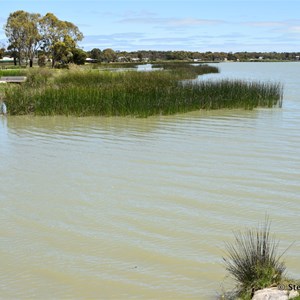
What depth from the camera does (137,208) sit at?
19.8 feet

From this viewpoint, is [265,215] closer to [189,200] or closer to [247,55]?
[189,200]

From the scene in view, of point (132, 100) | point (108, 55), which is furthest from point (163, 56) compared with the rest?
point (132, 100)

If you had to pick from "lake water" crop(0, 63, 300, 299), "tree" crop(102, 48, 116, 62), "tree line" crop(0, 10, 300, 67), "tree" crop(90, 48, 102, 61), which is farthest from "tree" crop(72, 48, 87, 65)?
"lake water" crop(0, 63, 300, 299)

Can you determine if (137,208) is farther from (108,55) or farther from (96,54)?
(108,55)

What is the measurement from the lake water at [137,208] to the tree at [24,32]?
42293mm

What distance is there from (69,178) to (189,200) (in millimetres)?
2239

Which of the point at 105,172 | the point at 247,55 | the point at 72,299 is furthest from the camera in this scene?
the point at 247,55

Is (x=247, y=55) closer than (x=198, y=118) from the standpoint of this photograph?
No

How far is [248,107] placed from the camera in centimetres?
1688

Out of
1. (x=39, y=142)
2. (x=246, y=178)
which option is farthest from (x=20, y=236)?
(x=39, y=142)

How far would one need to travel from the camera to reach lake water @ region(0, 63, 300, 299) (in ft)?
13.7

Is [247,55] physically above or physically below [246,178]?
above

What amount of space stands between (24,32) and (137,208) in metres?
48.8

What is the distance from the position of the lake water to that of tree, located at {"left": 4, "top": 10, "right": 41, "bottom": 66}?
139 ft
